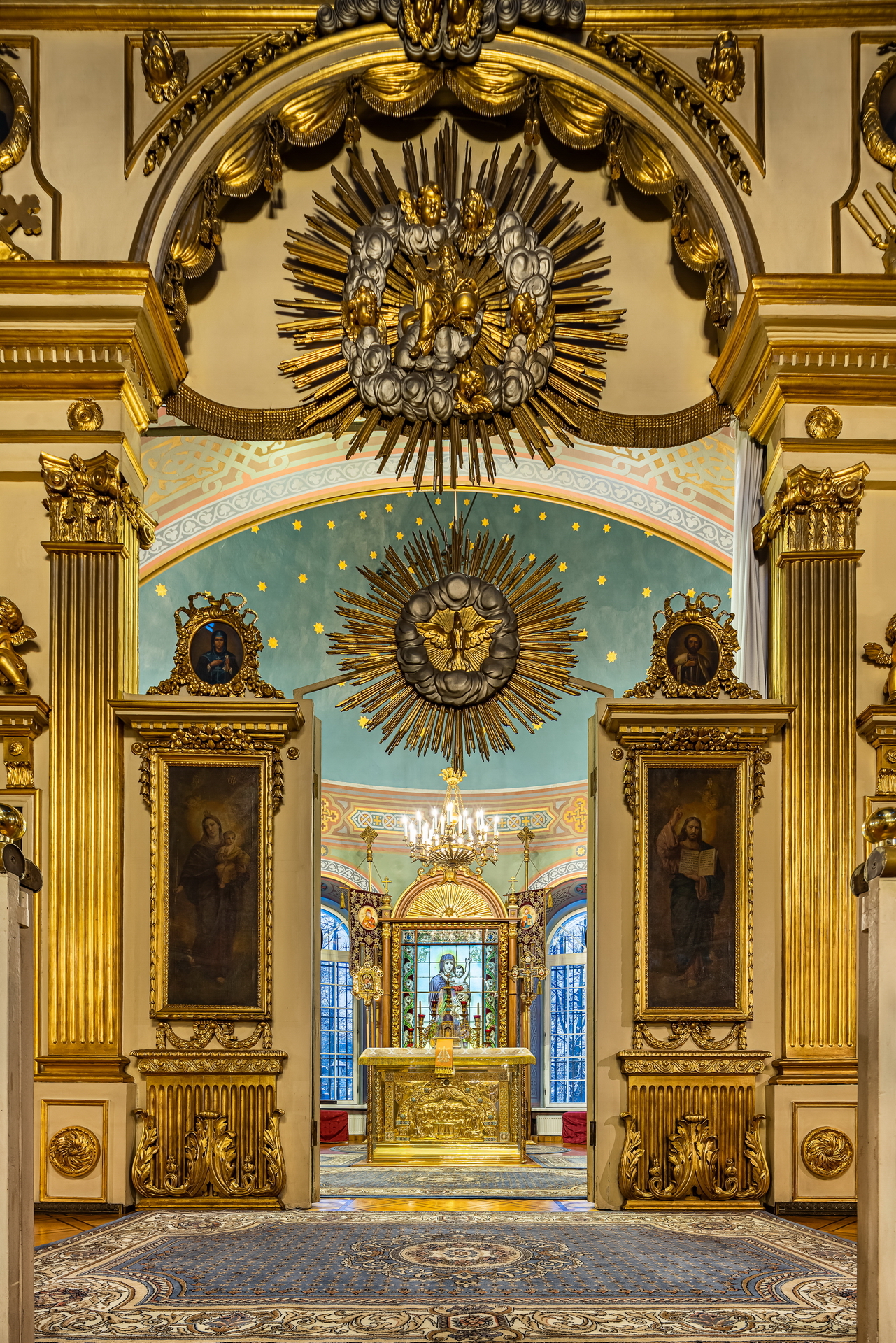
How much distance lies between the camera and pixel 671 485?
14141 millimetres

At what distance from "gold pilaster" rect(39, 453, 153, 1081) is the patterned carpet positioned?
117 centimetres

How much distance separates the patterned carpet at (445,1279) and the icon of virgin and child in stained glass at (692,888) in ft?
4.24

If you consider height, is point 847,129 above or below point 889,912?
above

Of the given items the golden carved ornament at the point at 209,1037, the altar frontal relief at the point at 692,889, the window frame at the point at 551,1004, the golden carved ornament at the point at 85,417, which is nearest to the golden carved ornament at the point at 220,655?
the golden carved ornament at the point at 85,417

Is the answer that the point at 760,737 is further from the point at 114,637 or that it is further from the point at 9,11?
the point at 9,11

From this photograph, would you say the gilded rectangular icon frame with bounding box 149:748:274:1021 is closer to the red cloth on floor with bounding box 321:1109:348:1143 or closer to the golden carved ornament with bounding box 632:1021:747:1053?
the golden carved ornament with bounding box 632:1021:747:1053

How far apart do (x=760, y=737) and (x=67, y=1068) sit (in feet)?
14.4

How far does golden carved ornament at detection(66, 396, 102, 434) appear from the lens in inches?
324

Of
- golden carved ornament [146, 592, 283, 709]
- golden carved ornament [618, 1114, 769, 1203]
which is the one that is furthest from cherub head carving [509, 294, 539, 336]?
golden carved ornament [618, 1114, 769, 1203]

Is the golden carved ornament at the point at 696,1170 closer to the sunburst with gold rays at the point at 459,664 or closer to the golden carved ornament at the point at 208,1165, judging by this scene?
the golden carved ornament at the point at 208,1165

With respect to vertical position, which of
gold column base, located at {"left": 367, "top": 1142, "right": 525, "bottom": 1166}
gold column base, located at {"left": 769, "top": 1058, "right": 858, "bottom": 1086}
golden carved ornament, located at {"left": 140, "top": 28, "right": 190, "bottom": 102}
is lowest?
gold column base, located at {"left": 367, "top": 1142, "right": 525, "bottom": 1166}

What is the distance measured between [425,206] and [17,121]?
2608 millimetres

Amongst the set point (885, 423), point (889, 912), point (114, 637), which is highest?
point (885, 423)

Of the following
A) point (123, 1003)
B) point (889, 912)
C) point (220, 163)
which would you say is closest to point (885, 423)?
point (220, 163)
